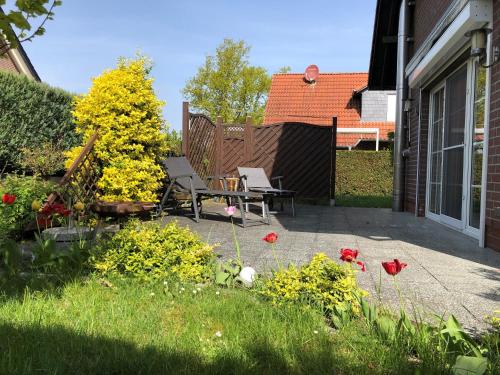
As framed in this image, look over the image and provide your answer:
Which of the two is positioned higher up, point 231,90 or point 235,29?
point 235,29

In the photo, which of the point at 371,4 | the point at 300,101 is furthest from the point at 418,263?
the point at 300,101

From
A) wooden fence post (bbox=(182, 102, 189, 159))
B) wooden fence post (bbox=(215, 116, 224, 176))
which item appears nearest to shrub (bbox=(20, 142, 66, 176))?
wooden fence post (bbox=(182, 102, 189, 159))

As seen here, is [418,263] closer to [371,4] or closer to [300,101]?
[371,4]

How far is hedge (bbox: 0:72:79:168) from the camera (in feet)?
24.5

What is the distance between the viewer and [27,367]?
155 cm

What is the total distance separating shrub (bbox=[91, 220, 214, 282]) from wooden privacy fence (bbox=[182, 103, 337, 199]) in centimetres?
675

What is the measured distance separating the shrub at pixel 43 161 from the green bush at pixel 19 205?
2.29 m

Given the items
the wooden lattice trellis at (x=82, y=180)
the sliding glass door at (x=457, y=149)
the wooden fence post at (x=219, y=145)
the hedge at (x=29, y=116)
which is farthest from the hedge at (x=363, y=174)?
the wooden lattice trellis at (x=82, y=180)

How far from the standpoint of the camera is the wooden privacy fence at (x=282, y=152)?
9758 mm

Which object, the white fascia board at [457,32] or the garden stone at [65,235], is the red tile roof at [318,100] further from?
the garden stone at [65,235]

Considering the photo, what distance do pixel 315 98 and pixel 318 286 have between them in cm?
1875

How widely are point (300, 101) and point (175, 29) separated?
9290mm

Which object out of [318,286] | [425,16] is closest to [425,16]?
[425,16]

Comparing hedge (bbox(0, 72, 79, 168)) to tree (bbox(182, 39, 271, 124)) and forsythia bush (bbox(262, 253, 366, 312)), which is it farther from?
tree (bbox(182, 39, 271, 124))
